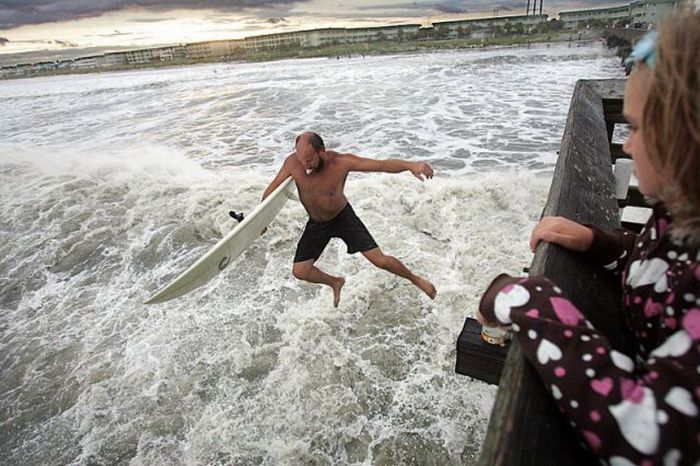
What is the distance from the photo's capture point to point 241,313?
453cm

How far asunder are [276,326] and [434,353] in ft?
5.44

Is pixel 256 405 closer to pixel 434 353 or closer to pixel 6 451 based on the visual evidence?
pixel 434 353

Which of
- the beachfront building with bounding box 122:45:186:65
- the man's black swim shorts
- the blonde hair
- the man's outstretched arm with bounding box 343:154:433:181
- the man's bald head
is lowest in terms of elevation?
the man's black swim shorts

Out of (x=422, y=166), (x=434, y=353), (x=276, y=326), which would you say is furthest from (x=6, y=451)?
(x=422, y=166)

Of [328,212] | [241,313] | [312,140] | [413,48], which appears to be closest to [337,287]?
[328,212]

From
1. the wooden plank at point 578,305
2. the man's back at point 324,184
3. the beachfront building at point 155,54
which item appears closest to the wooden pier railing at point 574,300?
the wooden plank at point 578,305

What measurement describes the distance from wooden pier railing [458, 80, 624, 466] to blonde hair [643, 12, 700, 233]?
1.17 ft

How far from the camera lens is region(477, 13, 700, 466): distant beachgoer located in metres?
0.65

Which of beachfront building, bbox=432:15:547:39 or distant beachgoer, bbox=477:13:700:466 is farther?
beachfront building, bbox=432:15:547:39

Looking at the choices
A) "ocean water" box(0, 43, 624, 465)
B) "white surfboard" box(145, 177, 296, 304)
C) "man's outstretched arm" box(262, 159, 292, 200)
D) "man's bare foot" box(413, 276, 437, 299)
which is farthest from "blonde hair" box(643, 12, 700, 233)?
"man's outstretched arm" box(262, 159, 292, 200)

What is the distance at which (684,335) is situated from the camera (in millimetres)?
680

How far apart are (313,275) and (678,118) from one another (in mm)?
3754

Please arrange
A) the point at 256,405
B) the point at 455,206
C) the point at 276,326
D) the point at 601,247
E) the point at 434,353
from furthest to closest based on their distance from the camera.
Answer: the point at 455,206, the point at 276,326, the point at 434,353, the point at 256,405, the point at 601,247

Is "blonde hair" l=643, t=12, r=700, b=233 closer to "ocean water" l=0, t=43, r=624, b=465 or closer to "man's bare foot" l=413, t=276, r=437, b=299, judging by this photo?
"ocean water" l=0, t=43, r=624, b=465
